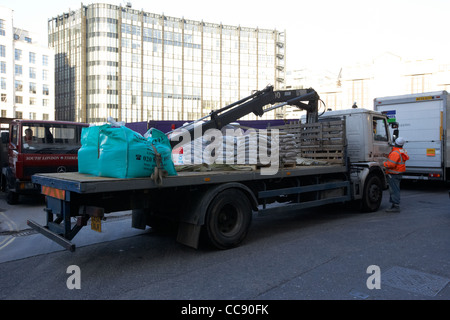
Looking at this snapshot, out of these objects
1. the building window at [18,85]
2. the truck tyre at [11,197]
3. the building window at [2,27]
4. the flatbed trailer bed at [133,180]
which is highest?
the building window at [2,27]

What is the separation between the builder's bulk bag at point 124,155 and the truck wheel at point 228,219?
119 centimetres

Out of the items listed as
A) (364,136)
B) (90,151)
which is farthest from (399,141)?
(90,151)

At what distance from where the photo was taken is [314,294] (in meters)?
3.77

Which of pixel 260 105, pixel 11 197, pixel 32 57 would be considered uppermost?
pixel 32 57

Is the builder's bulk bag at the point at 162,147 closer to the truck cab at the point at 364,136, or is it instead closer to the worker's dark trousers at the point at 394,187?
the truck cab at the point at 364,136

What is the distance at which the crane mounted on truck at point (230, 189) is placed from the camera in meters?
4.48

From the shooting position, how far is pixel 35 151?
966cm

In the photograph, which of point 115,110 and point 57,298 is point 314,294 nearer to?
point 57,298

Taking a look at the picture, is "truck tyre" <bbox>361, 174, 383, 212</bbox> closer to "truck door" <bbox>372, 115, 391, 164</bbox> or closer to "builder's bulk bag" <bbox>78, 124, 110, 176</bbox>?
"truck door" <bbox>372, 115, 391, 164</bbox>

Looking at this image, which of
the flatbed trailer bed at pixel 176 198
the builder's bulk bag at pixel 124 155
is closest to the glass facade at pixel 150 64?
the flatbed trailer bed at pixel 176 198

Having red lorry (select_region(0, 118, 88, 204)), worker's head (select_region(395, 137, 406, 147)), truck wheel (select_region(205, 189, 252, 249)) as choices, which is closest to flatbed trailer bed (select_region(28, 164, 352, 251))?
truck wheel (select_region(205, 189, 252, 249))

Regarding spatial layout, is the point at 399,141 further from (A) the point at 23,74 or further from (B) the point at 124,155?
(A) the point at 23,74

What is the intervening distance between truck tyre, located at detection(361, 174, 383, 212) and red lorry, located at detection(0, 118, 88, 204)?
7632 millimetres

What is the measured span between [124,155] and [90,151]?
91 cm
